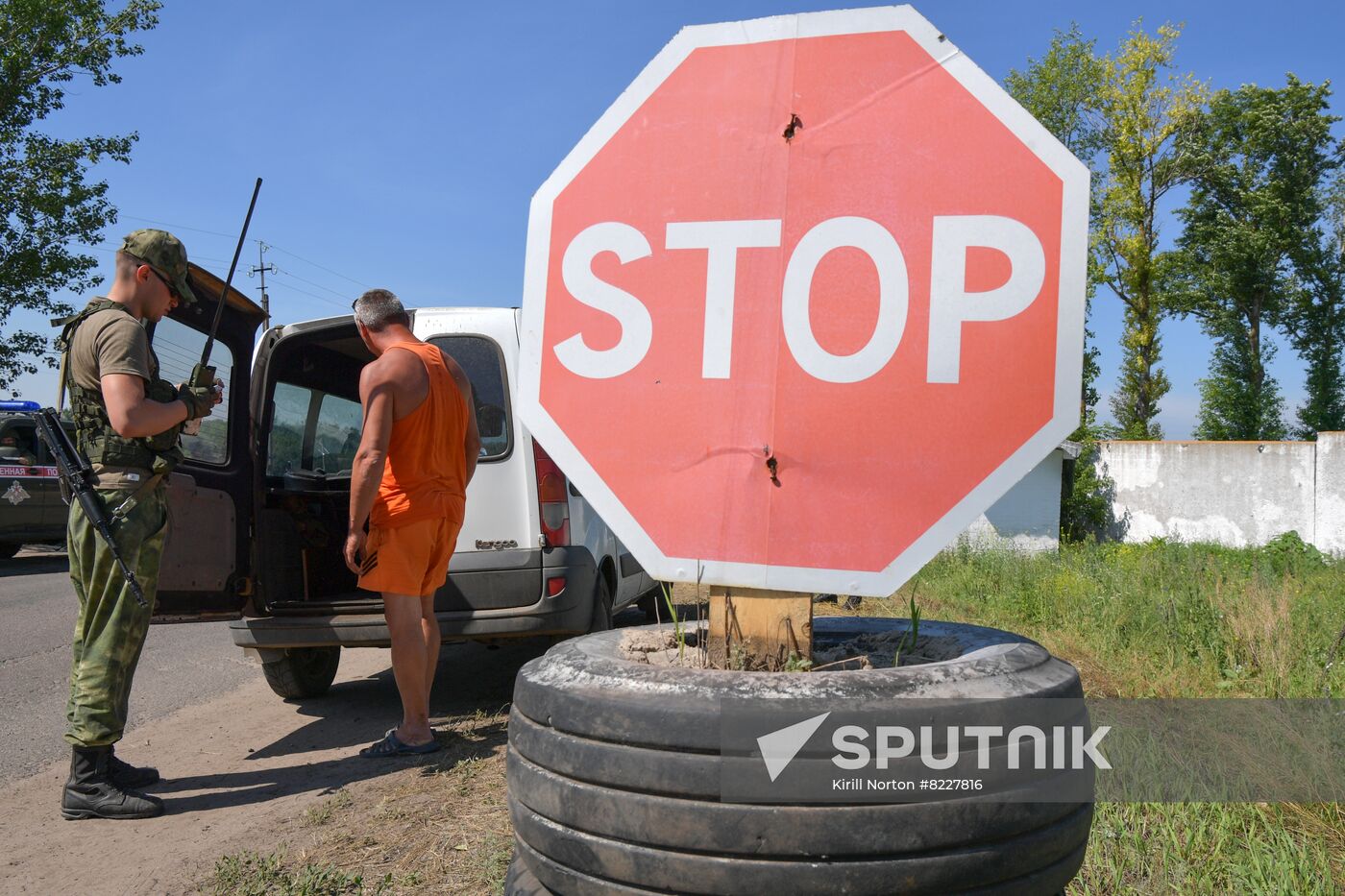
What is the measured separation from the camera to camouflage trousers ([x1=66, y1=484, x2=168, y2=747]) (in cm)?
357

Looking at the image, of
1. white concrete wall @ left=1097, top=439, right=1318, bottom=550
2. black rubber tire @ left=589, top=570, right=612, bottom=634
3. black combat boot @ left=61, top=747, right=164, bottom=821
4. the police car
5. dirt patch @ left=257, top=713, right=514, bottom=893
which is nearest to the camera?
dirt patch @ left=257, top=713, right=514, bottom=893

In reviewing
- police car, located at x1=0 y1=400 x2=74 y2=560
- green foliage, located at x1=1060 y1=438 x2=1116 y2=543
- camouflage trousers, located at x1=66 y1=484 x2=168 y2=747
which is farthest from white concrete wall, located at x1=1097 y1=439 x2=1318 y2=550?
camouflage trousers, located at x1=66 y1=484 x2=168 y2=747

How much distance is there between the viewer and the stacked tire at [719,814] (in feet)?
3.89

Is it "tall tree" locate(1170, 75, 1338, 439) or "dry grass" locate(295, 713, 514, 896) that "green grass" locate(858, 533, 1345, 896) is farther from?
"tall tree" locate(1170, 75, 1338, 439)

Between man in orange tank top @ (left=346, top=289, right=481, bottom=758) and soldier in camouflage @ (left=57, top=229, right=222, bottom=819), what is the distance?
766mm

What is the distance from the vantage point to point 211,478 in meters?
4.76

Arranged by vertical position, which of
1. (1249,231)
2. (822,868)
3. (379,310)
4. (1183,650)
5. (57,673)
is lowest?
(57,673)

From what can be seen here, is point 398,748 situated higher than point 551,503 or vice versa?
point 551,503

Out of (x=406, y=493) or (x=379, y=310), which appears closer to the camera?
(x=406, y=493)

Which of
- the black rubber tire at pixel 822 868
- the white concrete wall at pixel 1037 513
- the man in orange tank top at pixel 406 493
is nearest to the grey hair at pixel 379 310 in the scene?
the man in orange tank top at pixel 406 493

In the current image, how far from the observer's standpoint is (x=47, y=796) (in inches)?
155

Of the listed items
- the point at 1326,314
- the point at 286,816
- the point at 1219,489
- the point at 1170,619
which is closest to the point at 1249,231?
the point at 1326,314

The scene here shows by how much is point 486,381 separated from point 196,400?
1532 millimetres

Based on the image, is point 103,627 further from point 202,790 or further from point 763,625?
point 763,625
